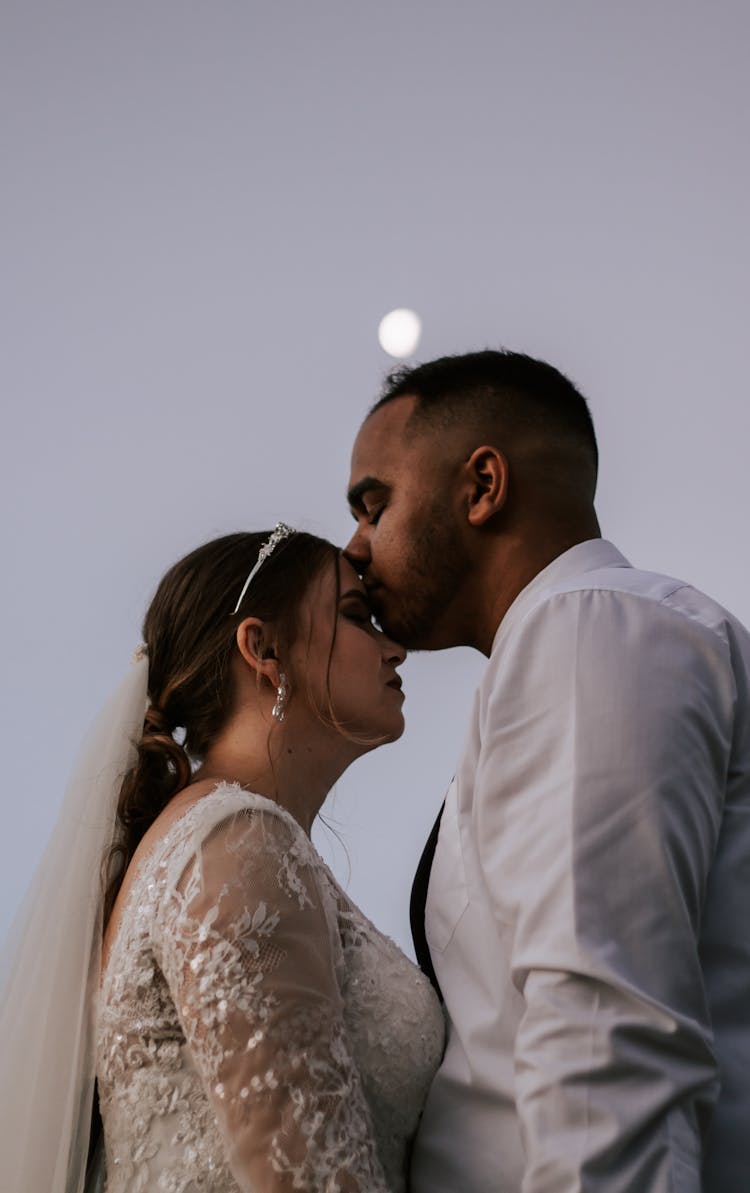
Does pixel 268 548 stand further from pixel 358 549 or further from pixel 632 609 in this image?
pixel 632 609

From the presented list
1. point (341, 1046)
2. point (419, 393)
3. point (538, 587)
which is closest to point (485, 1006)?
point (341, 1046)

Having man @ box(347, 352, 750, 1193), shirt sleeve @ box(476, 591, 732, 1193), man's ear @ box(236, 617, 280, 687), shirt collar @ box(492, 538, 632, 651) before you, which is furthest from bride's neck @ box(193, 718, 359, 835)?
shirt sleeve @ box(476, 591, 732, 1193)

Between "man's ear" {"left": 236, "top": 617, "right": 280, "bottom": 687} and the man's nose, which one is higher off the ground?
the man's nose

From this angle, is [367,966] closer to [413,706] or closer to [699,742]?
[699,742]

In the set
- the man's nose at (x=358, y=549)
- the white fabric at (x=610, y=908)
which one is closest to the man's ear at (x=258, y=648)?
the man's nose at (x=358, y=549)

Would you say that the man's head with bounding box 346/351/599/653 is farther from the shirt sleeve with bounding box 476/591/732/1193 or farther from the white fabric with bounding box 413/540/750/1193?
the shirt sleeve with bounding box 476/591/732/1193

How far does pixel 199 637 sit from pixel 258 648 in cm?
17

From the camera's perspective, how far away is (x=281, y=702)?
3.02m

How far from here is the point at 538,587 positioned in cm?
255

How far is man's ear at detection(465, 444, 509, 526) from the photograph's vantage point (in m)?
2.69

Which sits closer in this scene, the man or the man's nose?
the man

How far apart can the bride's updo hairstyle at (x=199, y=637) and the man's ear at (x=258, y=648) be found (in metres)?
0.03

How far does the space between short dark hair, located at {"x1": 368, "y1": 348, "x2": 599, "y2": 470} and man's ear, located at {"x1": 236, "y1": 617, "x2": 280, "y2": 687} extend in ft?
2.36

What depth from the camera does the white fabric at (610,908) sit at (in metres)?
1.59
